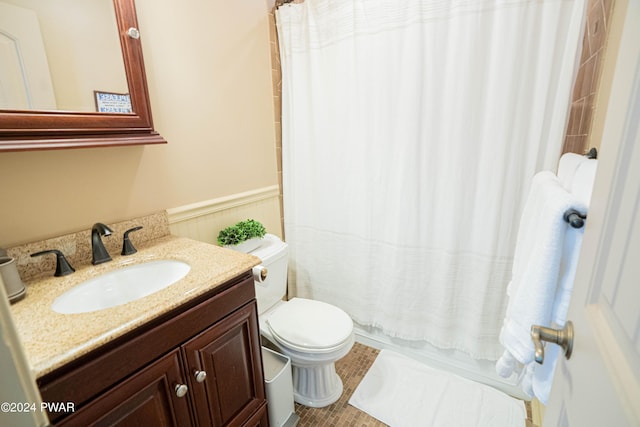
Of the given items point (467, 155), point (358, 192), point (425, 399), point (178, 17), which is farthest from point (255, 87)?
point (425, 399)

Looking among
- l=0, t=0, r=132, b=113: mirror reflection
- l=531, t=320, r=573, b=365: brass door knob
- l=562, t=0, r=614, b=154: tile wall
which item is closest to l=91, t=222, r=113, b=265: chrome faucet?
l=0, t=0, r=132, b=113: mirror reflection

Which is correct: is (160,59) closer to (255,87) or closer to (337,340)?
(255,87)

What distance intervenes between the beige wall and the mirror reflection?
151 mm

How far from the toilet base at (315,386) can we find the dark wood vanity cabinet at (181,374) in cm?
34

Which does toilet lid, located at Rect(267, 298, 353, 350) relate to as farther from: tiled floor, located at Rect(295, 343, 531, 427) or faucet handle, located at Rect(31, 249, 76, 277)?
faucet handle, located at Rect(31, 249, 76, 277)

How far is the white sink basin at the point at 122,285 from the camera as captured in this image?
2.97 ft

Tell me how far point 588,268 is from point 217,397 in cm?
106

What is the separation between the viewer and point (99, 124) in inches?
39.6

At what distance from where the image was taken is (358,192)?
1646mm

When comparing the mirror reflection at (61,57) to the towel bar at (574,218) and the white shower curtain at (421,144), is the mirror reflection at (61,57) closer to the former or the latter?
the white shower curtain at (421,144)

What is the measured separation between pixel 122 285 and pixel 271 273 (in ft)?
2.14

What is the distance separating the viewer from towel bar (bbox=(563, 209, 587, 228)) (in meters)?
0.61

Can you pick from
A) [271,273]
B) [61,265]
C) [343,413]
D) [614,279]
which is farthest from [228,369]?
[614,279]

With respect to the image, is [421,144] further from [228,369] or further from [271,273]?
[228,369]
